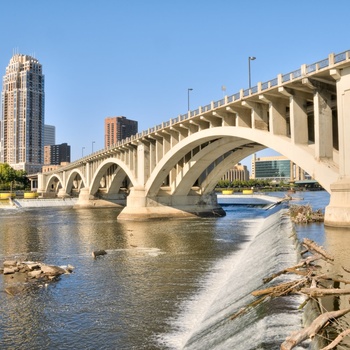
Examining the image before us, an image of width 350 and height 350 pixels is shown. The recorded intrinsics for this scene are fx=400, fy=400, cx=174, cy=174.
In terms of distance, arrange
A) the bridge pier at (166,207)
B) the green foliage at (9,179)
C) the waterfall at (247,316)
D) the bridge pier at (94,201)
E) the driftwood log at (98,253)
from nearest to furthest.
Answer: the waterfall at (247,316) < the driftwood log at (98,253) < the bridge pier at (166,207) < the bridge pier at (94,201) < the green foliage at (9,179)

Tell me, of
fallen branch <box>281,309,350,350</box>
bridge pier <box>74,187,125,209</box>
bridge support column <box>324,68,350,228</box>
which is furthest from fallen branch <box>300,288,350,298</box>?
bridge pier <box>74,187,125,209</box>

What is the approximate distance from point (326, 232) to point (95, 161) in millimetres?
71829

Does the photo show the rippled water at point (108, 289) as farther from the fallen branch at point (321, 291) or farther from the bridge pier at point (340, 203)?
the bridge pier at point (340, 203)

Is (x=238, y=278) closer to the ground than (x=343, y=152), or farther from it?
closer to the ground

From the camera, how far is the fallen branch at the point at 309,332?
27.3ft

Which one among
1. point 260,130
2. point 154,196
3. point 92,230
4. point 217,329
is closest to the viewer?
point 217,329

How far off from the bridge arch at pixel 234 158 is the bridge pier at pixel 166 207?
1.23 m

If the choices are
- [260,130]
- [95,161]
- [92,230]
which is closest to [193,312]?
[260,130]

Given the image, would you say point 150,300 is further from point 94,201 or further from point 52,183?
point 52,183

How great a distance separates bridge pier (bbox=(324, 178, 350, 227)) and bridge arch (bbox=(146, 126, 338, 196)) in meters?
1.12

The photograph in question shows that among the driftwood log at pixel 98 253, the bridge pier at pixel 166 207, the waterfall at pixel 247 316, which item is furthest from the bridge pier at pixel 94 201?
the waterfall at pixel 247 316

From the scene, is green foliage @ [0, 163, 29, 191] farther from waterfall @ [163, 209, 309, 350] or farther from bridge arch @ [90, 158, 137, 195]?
waterfall @ [163, 209, 309, 350]

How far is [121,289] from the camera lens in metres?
19.0

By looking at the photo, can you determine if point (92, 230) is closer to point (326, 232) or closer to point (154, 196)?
point (154, 196)
